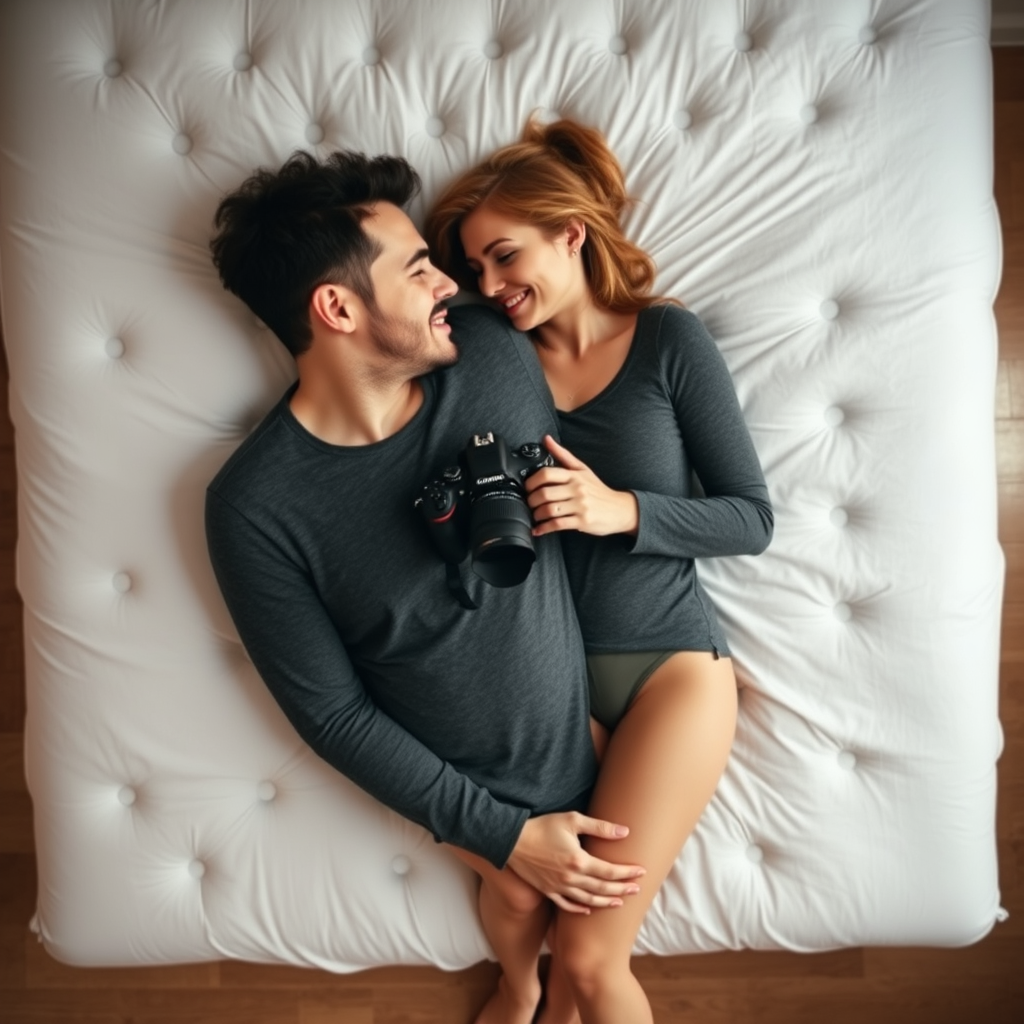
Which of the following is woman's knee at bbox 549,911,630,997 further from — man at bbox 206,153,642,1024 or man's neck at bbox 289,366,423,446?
man's neck at bbox 289,366,423,446

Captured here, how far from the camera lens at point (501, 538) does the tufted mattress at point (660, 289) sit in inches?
12.9

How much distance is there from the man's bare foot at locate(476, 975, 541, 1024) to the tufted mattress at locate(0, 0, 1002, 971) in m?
0.10

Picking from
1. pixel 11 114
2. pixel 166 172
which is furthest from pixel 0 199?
pixel 166 172

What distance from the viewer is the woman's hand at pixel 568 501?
3.25 ft

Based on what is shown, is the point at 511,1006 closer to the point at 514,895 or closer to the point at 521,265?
the point at 514,895

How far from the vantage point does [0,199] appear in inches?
47.0

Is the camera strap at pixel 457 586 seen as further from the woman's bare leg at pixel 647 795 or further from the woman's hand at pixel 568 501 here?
the woman's bare leg at pixel 647 795

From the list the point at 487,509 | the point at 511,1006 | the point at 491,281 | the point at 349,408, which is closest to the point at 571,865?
the point at 511,1006

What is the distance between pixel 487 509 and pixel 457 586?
0.15m

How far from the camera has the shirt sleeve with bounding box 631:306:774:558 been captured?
105 centimetres

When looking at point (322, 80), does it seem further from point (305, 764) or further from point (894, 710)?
point (894, 710)

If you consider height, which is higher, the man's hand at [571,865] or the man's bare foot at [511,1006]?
the man's hand at [571,865]

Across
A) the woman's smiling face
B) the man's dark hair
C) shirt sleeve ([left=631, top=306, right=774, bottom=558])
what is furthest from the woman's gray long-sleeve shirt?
the man's dark hair

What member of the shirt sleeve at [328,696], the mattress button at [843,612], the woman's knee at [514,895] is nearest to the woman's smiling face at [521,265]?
the shirt sleeve at [328,696]
